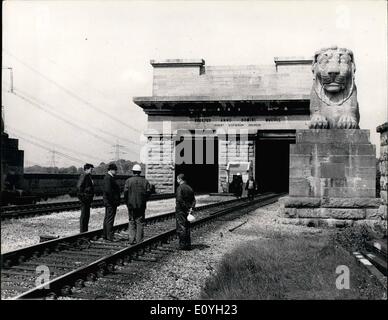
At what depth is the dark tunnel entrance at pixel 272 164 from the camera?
40322mm

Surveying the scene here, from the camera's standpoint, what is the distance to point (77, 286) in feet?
22.7

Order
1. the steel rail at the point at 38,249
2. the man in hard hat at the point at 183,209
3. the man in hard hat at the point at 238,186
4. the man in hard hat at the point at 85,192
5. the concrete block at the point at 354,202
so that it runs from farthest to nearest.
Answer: the man in hard hat at the point at 238,186, the concrete block at the point at 354,202, the man in hard hat at the point at 85,192, the man in hard hat at the point at 183,209, the steel rail at the point at 38,249

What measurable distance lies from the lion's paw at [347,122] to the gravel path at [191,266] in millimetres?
2705

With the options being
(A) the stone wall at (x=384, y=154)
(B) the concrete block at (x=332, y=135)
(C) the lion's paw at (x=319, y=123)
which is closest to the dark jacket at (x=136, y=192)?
(A) the stone wall at (x=384, y=154)

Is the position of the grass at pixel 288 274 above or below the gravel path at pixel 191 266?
above

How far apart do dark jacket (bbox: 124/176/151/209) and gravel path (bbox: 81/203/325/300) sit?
1.21m

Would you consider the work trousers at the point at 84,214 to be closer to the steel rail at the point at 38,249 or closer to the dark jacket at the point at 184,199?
the steel rail at the point at 38,249

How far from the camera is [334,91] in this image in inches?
512

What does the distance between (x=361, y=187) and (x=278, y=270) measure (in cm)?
580

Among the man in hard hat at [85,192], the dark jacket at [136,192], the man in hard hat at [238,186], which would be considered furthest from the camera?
the man in hard hat at [238,186]

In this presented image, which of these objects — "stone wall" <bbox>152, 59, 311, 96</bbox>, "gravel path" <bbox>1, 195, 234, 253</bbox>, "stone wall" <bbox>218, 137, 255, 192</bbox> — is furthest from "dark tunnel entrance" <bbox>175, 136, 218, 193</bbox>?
"gravel path" <bbox>1, 195, 234, 253</bbox>

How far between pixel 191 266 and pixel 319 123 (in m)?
5.88

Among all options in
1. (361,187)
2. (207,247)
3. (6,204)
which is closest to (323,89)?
(361,187)
